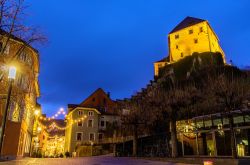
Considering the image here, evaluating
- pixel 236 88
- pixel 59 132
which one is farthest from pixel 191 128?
pixel 59 132

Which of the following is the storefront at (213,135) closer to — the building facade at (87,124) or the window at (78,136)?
the building facade at (87,124)

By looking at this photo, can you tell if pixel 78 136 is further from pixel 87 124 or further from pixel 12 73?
pixel 12 73

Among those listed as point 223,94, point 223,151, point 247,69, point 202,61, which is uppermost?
point 202,61

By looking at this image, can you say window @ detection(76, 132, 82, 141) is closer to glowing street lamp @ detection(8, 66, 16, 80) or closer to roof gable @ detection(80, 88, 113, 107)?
roof gable @ detection(80, 88, 113, 107)

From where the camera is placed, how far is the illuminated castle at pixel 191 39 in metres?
70.9

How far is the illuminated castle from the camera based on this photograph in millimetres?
70938

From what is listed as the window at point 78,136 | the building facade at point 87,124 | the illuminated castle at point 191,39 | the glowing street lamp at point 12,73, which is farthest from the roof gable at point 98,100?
the glowing street lamp at point 12,73

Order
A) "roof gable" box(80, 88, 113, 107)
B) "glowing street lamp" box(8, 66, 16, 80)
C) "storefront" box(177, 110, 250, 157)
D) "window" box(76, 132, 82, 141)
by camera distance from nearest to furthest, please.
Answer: "glowing street lamp" box(8, 66, 16, 80) → "storefront" box(177, 110, 250, 157) → "window" box(76, 132, 82, 141) → "roof gable" box(80, 88, 113, 107)

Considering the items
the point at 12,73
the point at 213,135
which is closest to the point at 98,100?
the point at 213,135

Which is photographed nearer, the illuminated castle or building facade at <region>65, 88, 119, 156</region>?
building facade at <region>65, 88, 119, 156</region>

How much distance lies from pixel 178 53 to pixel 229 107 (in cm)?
5719

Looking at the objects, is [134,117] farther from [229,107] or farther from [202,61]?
[202,61]

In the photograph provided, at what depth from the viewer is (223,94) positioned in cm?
1870

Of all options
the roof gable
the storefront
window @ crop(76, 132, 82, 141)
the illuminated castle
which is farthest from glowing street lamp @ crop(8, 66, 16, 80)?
the illuminated castle
